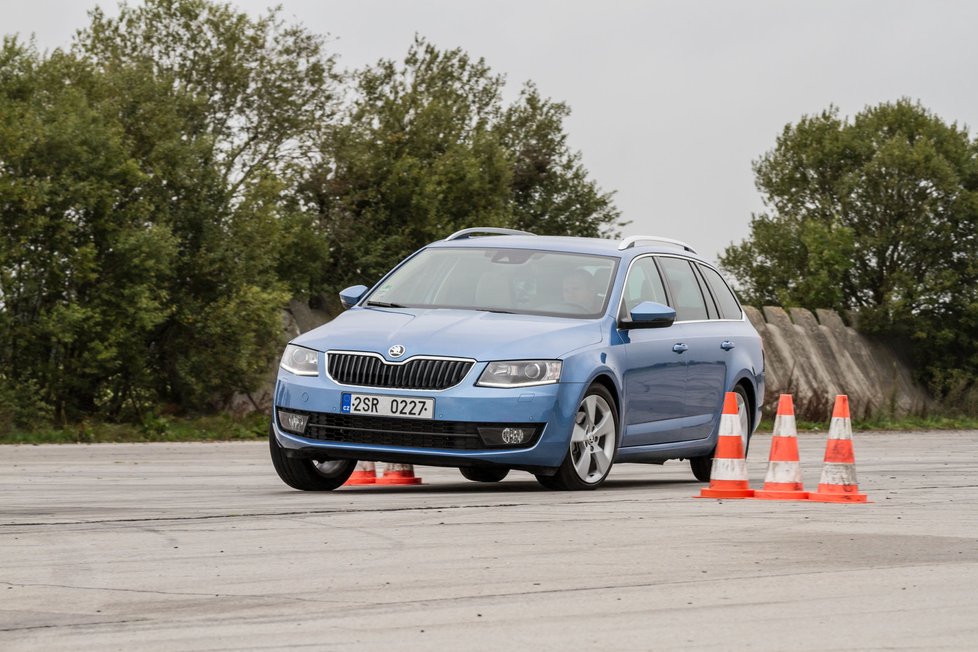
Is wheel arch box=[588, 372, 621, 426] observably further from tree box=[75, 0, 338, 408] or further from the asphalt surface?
tree box=[75, 0, 338, 408]

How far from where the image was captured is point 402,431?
10969 mm

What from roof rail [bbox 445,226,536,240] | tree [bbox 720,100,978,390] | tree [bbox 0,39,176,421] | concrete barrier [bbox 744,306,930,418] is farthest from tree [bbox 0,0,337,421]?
tree [bbox 720,100,978,390]

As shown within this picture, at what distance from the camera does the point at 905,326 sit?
6288cm

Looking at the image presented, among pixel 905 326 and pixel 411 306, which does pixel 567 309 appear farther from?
pixel 905 326

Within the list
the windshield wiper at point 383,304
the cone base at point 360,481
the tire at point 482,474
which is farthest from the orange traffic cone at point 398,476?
the windshield wiper at point 383,304

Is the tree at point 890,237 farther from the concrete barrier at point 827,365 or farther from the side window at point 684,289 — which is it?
the side window at point 684,289

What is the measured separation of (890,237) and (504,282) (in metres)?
55.3

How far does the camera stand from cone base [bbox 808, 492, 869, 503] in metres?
11.2

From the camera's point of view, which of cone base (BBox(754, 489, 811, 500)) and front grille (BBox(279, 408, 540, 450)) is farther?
cone base (BBox(754, 489, 811, 500))

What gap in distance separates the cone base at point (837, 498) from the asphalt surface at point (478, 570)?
0.13 meters

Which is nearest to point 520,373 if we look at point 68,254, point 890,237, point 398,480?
point 398,480

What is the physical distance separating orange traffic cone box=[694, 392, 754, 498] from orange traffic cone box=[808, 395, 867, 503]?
1.55 feet

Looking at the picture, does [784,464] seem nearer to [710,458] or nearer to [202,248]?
[710,458]

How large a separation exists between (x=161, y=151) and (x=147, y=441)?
40.7ft
